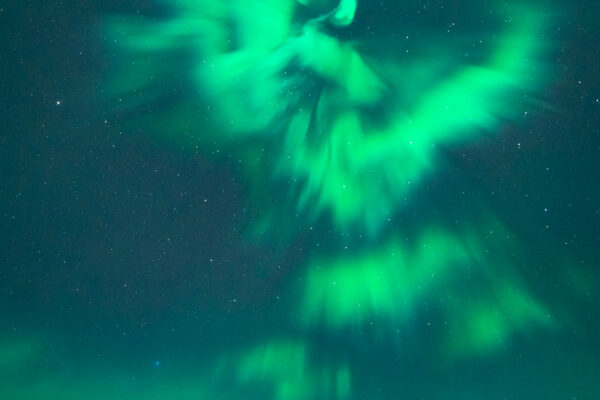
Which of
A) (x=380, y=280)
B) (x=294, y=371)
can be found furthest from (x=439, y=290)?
(x=294, y=371)

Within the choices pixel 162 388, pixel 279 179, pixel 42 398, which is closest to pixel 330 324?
pixel 279 179

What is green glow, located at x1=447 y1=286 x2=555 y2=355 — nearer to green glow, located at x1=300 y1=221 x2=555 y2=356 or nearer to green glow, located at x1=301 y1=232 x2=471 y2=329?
green glow, located at x1=300 y1=221 x2=555 y2=356

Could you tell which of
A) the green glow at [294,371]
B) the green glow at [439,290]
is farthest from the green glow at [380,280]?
the green glow at [294,371]

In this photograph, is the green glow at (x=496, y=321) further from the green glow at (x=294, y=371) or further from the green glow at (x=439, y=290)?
the green glow at (x=294, y=371)

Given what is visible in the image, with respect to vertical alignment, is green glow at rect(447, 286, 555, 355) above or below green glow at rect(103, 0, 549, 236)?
below

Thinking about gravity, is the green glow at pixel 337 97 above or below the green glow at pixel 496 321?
above

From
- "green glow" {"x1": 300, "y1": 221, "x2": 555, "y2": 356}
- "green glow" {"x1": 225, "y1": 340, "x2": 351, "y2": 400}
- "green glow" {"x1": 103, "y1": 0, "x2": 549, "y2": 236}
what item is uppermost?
"green glow" {"x1": 103, "y1": 0, "x2": 549, "y2": 236}

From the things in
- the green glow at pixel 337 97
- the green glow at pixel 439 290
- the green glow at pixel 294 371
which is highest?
the green glow at pixel 337 97

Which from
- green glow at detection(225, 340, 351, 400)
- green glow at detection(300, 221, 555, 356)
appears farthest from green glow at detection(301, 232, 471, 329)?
green glow at detection(225, 340, 351, 400)

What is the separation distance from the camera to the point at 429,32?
6.52 feet

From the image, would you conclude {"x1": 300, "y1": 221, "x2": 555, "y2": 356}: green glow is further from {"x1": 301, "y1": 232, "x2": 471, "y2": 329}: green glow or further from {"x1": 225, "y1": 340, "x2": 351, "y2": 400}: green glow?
{"x1": 225, "y1": 340, "x2": 351, "y2": 400}: green glow

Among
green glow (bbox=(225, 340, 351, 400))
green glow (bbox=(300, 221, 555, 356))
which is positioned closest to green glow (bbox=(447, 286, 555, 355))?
green glow (bbox=(300, 221, 555, 356))

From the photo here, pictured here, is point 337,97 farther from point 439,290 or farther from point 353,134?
point 439,290

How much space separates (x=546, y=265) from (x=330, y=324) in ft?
3.71
